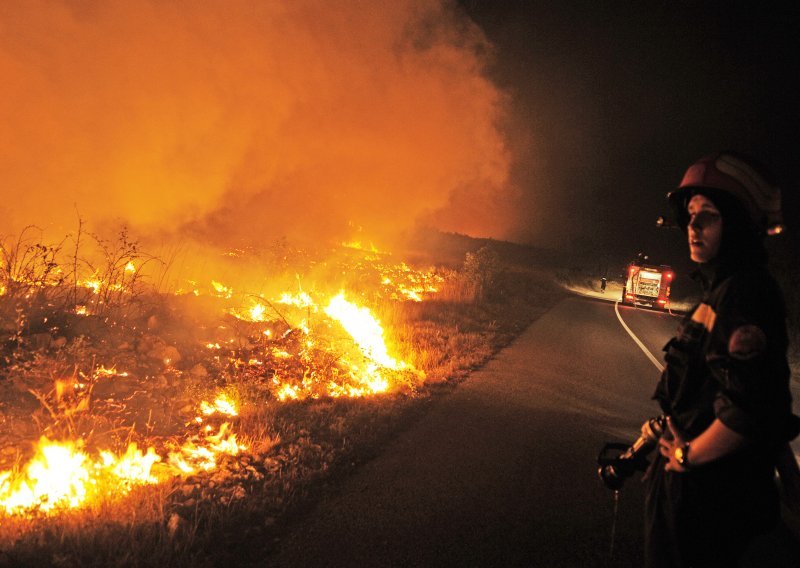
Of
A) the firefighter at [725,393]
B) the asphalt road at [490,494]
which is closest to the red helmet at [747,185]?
the firefighter at [725,393]

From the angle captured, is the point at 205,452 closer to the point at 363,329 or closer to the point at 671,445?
the point at 671,445

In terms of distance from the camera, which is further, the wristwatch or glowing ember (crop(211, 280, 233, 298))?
glowing ember (crop(211, 280, 233, 298))

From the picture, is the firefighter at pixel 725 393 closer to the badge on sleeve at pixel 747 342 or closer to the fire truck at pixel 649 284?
the badge on sleeve at pixel 747 342

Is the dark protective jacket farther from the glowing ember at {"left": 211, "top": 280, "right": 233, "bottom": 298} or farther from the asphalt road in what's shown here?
the glowing ember at {"left": 211, "top": 280, "right": 233, "bottom": 298}

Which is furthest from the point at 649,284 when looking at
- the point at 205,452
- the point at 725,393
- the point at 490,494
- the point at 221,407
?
the point at 725,393

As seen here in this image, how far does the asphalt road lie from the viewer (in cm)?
302

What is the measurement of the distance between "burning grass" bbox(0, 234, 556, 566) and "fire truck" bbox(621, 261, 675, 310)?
735 inches

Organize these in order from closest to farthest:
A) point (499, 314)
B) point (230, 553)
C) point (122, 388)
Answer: point (230, 553) → point (122, 388) → point (499, 314)

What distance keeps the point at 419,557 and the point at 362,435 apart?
6.09ft

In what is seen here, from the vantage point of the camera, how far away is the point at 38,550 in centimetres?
263

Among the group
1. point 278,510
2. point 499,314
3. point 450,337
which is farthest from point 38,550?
point 499,314

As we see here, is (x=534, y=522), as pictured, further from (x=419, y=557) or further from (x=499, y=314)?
(x=499, y=314)

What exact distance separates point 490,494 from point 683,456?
2.28 m

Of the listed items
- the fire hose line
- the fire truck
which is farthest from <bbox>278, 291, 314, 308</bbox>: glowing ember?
the fire truck
